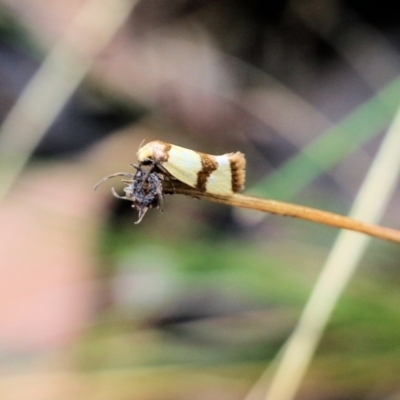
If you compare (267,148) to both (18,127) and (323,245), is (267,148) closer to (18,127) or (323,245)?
(323,245)

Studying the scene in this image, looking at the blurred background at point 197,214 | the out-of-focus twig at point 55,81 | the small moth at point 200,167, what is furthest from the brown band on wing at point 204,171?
the out-of-focus twig at point 55,81

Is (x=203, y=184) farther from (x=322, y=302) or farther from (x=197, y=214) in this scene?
(x=197, y=214)

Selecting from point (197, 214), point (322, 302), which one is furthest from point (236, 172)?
point (197, 214)

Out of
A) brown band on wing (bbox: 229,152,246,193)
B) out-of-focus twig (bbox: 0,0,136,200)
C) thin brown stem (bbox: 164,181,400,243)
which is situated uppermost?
out-of-focus twig (bbox: 0,0,136,200)

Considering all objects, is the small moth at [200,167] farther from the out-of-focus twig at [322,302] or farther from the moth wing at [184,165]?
the out-of-focus twig at [322,302]

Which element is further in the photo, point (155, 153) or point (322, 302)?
point (322, 302)

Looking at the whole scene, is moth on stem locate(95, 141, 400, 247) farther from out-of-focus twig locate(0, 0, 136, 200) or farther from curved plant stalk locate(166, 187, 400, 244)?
out-of-focus twig locate(0, 0, 136, 200)

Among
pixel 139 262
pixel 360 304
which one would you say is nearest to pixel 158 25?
pixel 139 262

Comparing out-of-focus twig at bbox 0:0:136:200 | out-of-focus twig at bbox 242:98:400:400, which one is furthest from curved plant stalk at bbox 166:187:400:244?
out-of-focus twig at bbox 0:0:136:200

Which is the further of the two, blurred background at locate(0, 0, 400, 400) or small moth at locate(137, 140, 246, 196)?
blurred background at locate(0, 0, 400, 400)
